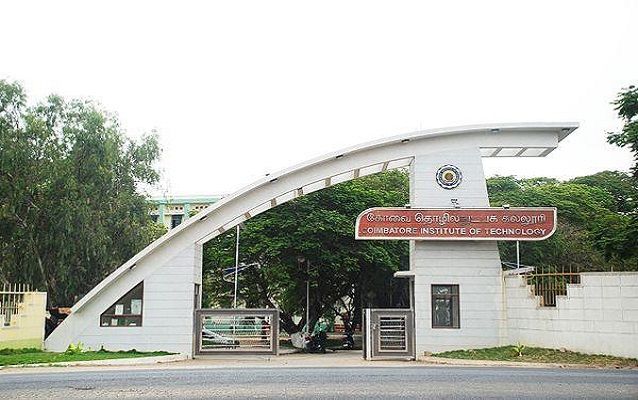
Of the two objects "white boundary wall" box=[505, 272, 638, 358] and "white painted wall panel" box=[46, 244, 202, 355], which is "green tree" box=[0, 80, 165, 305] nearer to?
"white painted wall panel" box=[46, 244, 202, 355]

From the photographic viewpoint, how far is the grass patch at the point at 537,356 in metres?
15.3

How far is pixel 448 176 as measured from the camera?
19.3 m

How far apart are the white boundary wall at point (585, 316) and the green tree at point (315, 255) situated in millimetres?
9334

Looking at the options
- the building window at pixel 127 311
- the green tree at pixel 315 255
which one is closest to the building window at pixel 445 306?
the green tree at pixel 315 255

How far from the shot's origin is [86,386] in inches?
387

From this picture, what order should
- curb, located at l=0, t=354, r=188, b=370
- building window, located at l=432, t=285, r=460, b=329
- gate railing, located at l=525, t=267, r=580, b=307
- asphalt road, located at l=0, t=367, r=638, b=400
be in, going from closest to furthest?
asphalt road, located at l=0, t=367, r=638, b=400 < curb, located at l=0, t=354, r=188, b=370 < gate railing, located at l=525, t=267, r=580, b=307 < building window, located at l=432, t=285, r=460, b=329

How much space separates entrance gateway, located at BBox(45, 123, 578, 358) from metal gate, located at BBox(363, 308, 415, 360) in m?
0.04

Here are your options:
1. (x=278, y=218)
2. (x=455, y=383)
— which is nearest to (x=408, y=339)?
(x=455, y=383)

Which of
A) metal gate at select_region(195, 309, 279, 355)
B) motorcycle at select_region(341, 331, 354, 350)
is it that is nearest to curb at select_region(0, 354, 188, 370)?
metal gate at select_region(195, 309, 279, 355)

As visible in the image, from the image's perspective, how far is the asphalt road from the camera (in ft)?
28.5

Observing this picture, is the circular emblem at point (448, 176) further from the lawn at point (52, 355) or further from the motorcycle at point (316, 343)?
the motorcycle at point (316, 343)

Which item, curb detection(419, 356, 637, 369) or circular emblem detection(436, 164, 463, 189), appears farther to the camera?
circular emblem detection(436, 164, 463, 189)

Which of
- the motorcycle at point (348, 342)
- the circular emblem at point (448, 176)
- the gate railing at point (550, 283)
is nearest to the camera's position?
the gate railing at point (550, 283)

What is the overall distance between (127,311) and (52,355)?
248cm
